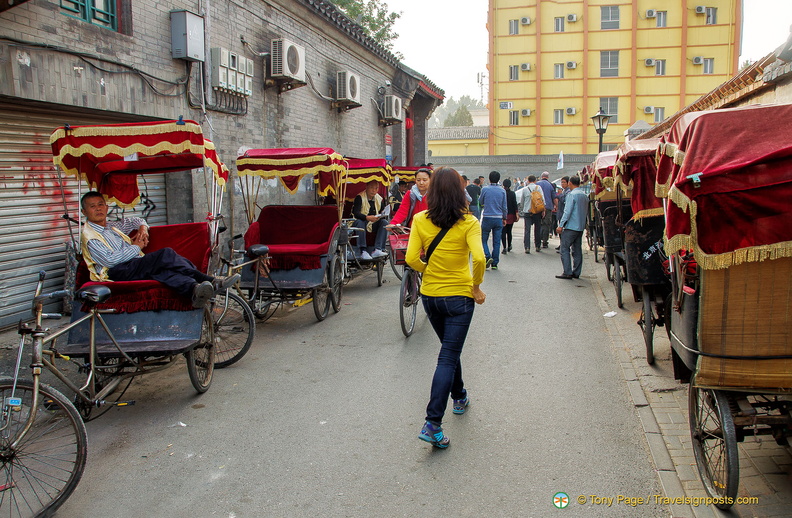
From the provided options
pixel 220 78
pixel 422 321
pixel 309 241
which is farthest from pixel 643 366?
pixel 220 78

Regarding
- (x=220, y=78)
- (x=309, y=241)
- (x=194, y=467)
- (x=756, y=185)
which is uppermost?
(x=220, y=78)

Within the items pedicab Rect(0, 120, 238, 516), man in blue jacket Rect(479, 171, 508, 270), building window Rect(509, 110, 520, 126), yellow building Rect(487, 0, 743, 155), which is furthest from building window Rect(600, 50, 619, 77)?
pedicab Rect(0, 120, 238, 516)

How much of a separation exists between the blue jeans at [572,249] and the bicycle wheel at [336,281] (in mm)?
4263

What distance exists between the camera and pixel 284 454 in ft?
13.7

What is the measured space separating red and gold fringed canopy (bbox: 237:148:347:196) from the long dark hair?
168 inches

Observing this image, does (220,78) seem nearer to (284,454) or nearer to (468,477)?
(284,454)

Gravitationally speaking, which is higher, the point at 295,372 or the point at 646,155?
the point at 646,155

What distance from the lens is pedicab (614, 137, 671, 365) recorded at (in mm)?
5984

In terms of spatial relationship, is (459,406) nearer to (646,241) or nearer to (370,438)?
(370,438)

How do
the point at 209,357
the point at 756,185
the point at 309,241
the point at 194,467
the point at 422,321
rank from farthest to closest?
1. the point at 309,241
2. the point at 422,321
3. the point at 209,357
4. the point at 194,467
5. the point at 756,185

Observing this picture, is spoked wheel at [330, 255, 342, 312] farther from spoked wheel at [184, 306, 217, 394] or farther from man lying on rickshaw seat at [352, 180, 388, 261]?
spoked wheel at [184, 306, 217, 394]

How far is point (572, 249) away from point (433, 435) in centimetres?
787

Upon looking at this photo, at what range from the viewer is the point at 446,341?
4293 millimetres

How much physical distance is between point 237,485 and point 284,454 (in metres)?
0.46
